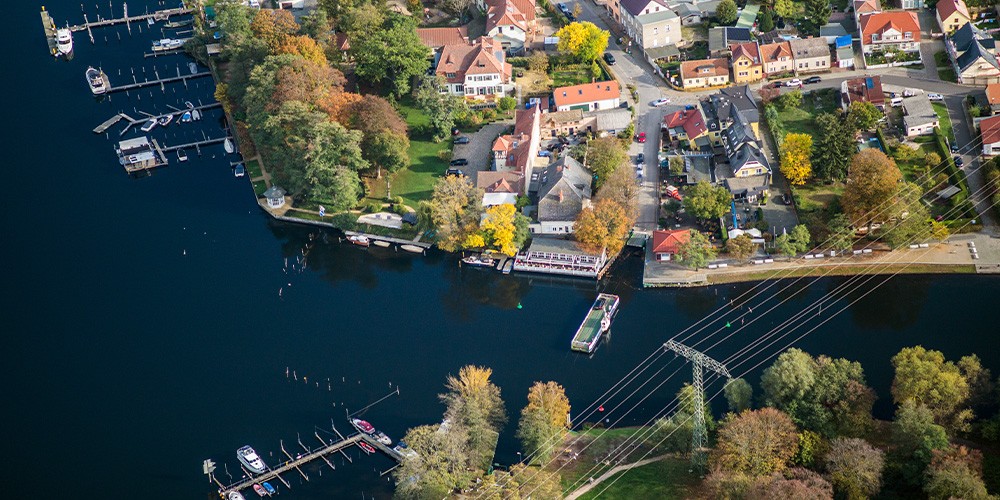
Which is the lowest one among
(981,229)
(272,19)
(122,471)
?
(122,471)

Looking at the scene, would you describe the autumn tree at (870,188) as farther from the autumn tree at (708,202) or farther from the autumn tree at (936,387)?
the autumn tree at (936,387)

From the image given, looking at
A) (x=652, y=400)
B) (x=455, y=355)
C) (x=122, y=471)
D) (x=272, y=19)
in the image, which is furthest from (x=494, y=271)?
(x=272, y=19)

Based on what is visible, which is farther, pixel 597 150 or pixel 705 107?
pixel 705 107

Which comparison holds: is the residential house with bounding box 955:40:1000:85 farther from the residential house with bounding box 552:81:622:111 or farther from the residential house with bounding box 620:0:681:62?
the residential house with bounding box 552:81:622:111

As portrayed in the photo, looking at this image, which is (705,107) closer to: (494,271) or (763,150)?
(763,150)

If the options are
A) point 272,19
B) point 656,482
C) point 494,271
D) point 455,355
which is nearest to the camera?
point 656,482

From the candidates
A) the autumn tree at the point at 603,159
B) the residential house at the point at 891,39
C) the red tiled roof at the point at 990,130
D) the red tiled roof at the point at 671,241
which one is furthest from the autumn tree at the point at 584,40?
the red tiled roof at the point at 990,130

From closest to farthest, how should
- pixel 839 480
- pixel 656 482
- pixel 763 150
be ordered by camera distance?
pixel 839 480 < pixel 656 482 < pixel 763 150
